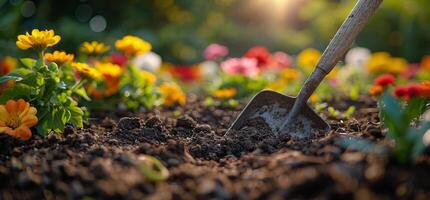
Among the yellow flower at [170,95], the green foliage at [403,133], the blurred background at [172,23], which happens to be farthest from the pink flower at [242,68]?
the blurred background at [172,23]

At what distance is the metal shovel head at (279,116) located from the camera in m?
2.53

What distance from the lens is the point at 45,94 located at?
97.8 inches

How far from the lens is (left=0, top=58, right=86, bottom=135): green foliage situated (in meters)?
2.39

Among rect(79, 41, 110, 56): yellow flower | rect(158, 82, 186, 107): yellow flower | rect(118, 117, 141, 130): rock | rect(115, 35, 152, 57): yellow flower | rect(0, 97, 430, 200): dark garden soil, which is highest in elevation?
rect(115, 35, 152, 57): yellow flower

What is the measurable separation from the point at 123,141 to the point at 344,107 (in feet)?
6.22

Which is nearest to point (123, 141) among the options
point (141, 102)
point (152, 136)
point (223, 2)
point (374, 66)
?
point (152, 136)

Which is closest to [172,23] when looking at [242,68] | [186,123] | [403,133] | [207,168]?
[242,68]

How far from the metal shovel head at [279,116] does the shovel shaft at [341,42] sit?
1.8 inches

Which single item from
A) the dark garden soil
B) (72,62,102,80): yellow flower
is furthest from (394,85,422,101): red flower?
(72,62,102,80): yellow flower

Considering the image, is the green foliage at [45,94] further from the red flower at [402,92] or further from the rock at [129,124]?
the red flower at [402,92]

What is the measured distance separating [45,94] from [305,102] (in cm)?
133

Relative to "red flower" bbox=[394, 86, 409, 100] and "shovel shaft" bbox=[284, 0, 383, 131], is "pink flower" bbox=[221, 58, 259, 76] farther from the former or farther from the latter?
"shovel shaft" bbox=[284, 0, 383, 131]

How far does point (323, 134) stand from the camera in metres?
2.42

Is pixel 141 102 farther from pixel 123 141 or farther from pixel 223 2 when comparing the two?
pixel 223 2
